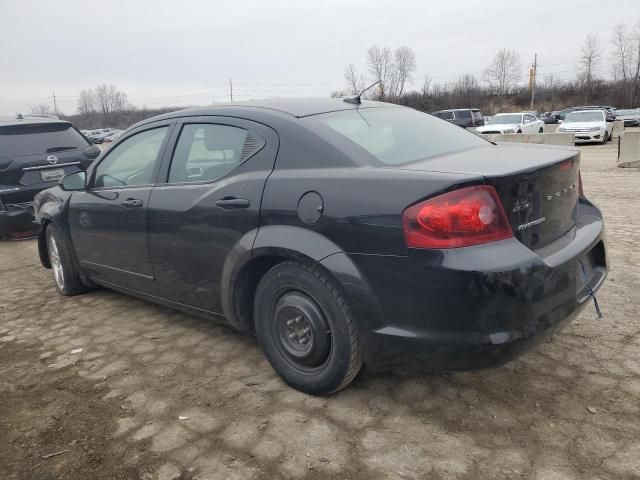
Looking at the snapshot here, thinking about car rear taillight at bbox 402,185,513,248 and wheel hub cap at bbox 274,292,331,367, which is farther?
wheel hub cap at bbox 274,292,331,367

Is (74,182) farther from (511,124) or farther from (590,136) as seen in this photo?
(590,136)

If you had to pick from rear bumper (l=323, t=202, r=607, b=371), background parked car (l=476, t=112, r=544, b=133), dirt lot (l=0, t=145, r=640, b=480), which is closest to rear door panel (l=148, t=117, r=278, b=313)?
dirt lot (l=0, t=145, r=640, b=480)

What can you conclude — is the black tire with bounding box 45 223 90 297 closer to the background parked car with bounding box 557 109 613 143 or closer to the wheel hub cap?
the wheel hub cap

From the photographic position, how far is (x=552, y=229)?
2600 millimetres

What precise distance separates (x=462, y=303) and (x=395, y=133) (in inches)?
50.4

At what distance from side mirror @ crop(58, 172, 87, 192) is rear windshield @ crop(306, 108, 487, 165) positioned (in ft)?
7.73

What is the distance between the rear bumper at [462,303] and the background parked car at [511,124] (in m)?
21.5

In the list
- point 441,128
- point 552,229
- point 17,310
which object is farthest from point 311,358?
point 17,310

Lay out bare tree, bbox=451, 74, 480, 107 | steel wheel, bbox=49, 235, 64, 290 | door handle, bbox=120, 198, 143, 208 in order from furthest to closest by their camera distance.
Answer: bare tree, bbox=451, 74, 480, 107 → steel wheel, bbox=49, 235, 64, 290 → door handle, bbox=120, 198, 143, 208

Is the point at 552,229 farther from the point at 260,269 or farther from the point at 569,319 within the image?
the point at 260,269

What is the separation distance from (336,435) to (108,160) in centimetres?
287

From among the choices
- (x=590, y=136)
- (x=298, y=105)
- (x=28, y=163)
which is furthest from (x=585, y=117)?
(x=298, y=105)

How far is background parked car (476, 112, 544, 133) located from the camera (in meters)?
22.8

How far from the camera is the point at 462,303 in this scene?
88.0 inches
